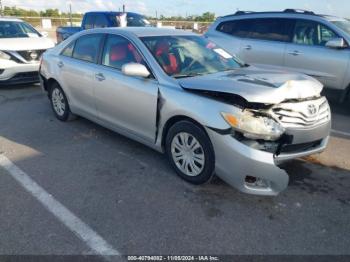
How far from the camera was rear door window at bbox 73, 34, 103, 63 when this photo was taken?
5.04m

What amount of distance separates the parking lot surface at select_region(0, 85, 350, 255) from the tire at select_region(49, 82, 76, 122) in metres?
1.08

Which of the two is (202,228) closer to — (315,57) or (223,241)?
(223,241)

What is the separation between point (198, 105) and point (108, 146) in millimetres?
1929

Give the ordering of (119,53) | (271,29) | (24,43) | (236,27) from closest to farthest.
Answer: (119,53), (271,29), (236,27), (24,43)

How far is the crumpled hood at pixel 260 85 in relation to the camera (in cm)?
333

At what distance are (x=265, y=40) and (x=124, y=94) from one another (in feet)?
13.8

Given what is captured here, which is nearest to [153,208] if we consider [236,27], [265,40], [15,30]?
[265,40]

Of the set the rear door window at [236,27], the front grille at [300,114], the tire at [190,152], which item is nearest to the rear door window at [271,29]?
the rear door window at [236,27]

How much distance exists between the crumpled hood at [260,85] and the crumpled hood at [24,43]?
621cm

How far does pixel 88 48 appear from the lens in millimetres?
5230

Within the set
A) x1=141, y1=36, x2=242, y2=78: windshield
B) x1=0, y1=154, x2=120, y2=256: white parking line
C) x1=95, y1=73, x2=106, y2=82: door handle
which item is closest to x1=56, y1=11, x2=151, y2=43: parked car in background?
x1=95, y1=73, x2=106, y2=82: door handle

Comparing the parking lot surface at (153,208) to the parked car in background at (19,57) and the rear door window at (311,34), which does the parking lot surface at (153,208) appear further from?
the parked car in background at (19,57)

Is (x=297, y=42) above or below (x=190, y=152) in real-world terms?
above

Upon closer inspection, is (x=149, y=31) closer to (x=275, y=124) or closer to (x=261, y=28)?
(x=275, y=124)
